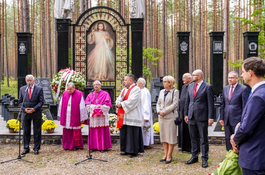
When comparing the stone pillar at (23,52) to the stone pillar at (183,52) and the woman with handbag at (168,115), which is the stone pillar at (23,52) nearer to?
the stone pillar at (183,52)

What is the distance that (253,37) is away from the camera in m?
11.6

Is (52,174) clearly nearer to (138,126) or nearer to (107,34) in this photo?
(138,126)

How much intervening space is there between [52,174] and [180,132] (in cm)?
330

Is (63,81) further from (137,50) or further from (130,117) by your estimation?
(130,117)

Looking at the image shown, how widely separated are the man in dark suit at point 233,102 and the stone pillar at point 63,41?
7507mm

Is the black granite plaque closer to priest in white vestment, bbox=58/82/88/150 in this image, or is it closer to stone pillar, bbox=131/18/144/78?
stone pillar, bbox=131/18/144/78

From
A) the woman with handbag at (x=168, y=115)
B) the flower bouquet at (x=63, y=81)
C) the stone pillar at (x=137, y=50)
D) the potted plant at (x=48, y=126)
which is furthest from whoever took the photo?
the stone pillar at (x=137, y=50)

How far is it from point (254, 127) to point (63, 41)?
10.1m

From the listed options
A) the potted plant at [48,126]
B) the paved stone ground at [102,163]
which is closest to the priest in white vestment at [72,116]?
the paved stone ground at [102,163]

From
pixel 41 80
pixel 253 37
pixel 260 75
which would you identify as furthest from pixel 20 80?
pixel 260 75

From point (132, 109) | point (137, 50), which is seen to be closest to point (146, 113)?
point (132, 109)

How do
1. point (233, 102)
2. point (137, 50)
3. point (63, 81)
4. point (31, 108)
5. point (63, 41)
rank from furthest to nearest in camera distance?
point (63, 41) < point (137, 50) < point (63, 81) < point (31, 108) < point (233, 102)

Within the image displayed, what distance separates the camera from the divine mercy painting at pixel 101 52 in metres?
11.8

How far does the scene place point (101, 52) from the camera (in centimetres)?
1176
